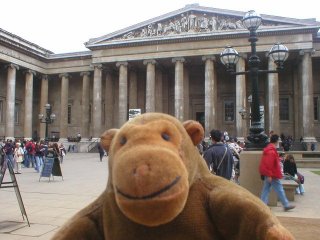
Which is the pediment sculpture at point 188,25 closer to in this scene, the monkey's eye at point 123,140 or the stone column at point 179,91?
the stone column at point 179,91

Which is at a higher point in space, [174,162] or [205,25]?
[205,25]

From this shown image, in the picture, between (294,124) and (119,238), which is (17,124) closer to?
(294,124)

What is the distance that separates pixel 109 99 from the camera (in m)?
45.5

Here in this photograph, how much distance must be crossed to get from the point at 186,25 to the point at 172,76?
25.3 ft

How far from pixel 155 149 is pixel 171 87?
45.3m

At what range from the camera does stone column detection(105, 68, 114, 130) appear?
4538 cm

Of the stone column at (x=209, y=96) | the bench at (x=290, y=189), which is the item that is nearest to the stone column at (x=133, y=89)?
the stone column at (x=209, y=96)

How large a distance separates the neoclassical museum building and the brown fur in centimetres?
3678

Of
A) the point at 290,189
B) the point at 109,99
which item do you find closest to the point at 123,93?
the point at 109,99

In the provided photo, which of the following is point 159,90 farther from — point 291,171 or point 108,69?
point 291,171

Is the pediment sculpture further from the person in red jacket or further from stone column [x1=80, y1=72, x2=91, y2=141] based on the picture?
the person in red jacket

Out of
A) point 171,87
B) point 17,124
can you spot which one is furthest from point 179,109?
point 17,124

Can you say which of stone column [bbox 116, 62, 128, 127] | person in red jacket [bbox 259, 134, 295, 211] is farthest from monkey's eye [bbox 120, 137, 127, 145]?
stone column [bbox 116, 62, 128, 127]

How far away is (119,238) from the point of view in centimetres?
192
